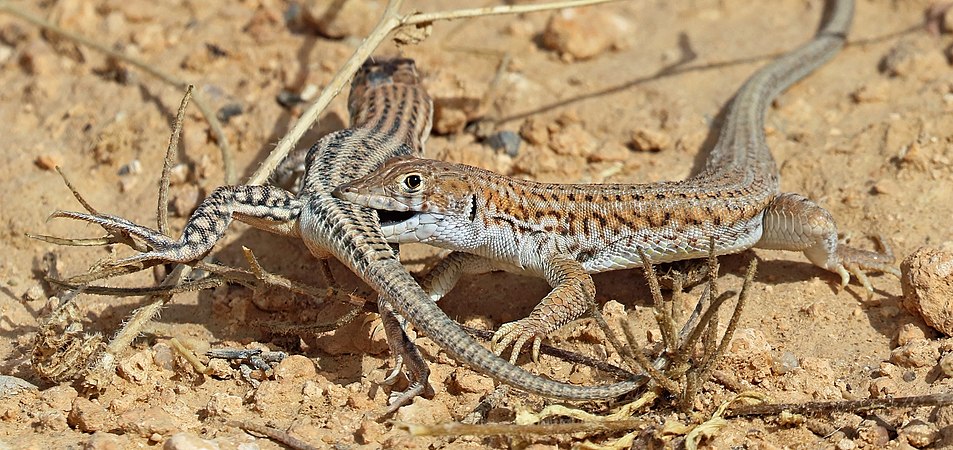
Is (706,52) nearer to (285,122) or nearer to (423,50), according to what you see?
(423,50)

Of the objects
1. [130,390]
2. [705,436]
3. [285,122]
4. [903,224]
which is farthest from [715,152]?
[130,390]

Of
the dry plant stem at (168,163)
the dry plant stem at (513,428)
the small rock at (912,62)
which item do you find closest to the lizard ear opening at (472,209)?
the dry plant stem at (513,428)

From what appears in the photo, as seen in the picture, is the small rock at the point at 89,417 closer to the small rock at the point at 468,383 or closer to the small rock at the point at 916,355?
the small rock at the point at 468,383

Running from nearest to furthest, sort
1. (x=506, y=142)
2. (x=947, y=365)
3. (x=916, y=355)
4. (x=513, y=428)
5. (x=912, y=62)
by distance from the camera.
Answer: (x=513, y=428) < (x=947, y=365) < (x=916, y=355) < (x=506, y=142) < (x=912, y=62)

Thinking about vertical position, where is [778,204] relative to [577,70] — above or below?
below

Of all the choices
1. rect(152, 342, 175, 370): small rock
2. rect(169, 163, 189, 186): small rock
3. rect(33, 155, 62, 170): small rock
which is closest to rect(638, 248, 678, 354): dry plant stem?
rect(152, 342, 175, 370): small rock

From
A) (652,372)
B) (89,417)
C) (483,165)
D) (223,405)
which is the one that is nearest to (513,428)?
(652,372)

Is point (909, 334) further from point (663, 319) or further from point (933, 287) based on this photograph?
point (663, 319)
